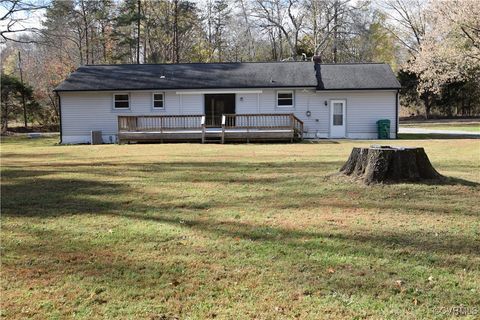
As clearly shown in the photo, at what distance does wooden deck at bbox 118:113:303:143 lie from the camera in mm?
20719

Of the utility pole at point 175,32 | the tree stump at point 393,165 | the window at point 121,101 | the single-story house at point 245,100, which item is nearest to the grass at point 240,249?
the tree stump at point 393,165

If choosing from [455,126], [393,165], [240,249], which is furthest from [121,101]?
[455,126]

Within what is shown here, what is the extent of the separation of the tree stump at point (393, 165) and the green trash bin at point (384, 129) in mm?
15069

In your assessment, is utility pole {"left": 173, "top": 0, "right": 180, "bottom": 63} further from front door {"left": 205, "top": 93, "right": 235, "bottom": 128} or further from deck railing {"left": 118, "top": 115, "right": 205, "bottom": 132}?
deck railing {"left": 118, "top": 115, "right": 205, "bottom": 132}

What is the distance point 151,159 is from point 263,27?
116ft

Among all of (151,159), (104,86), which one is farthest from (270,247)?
(104,86)

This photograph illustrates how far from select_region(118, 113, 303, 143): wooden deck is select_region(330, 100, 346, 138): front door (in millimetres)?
2156

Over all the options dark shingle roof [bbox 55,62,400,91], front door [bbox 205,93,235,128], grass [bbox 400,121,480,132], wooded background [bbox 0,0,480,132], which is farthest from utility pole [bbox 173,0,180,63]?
grass [bbox 400,121,480,132]

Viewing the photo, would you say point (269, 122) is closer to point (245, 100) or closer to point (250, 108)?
point (250, 108)

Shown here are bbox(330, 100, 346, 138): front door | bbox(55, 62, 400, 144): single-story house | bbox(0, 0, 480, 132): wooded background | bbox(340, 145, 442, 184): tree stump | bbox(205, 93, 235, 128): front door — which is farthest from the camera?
bbox(0, 0, 480, 132): wooded background

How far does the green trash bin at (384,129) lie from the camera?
22.6 m

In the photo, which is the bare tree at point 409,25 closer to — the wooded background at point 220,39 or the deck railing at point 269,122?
the wooded background at point 220,39

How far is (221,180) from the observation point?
348 inches

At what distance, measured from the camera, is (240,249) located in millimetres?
4715
